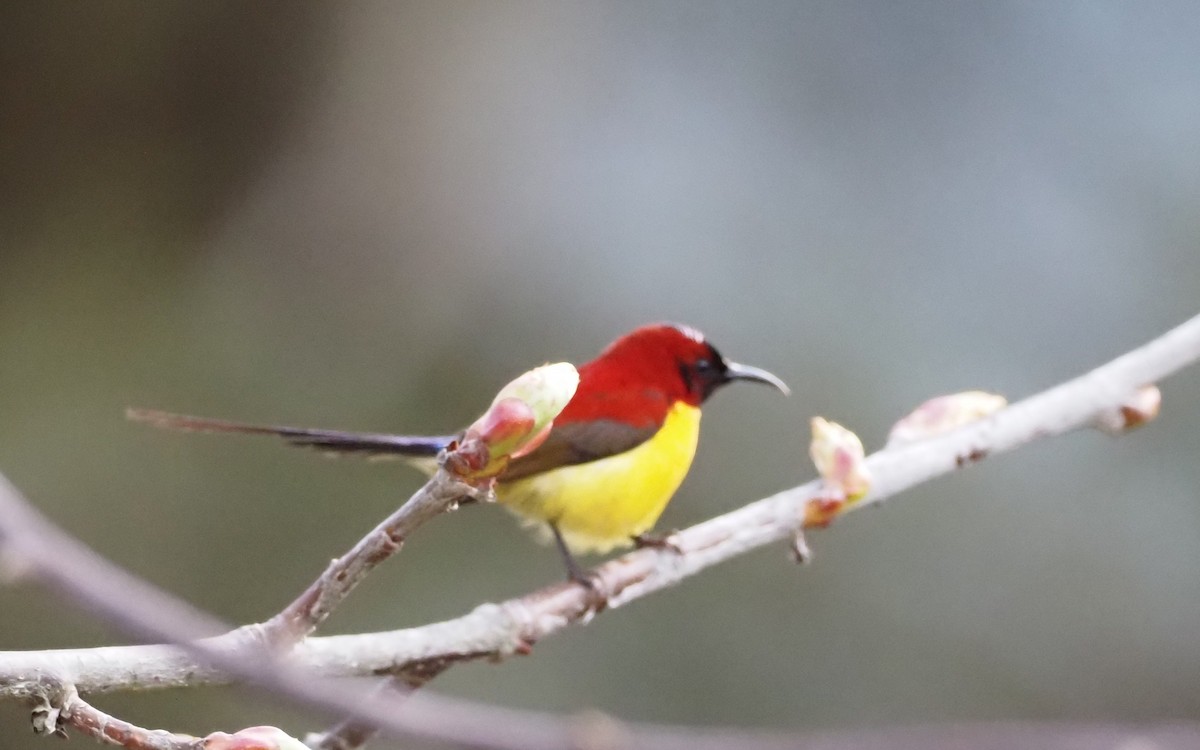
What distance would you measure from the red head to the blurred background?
40cm

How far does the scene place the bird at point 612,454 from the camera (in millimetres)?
826

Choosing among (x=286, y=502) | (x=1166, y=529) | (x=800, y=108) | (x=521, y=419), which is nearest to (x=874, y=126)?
(x=800, y=108)

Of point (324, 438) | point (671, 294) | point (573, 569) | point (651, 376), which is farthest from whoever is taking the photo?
point (671, 294)

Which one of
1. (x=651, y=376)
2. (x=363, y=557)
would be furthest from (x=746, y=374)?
(x=363, y=557)

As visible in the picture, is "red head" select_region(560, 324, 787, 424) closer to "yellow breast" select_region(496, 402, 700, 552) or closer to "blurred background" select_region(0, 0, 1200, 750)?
"yellow breast" select_region(496, 402, 700, 552)

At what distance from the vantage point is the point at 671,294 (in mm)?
1354

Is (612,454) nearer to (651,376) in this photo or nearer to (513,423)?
(651,376)

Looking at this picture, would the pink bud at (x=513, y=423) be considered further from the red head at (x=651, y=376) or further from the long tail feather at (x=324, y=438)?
the red head at (x=651, y=376)

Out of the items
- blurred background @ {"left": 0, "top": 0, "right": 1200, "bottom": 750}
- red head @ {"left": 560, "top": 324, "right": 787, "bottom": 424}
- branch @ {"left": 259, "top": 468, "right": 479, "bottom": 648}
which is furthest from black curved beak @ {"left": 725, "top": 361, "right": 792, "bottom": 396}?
branch @ {"left": 259, "top": 468, "right": 479, "bottom": 648}

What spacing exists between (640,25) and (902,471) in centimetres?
82

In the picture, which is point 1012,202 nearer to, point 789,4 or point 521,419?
point 789,4

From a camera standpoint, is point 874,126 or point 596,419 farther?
point 874,126

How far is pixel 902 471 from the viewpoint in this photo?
69 cm

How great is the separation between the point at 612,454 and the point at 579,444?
0.04 m
